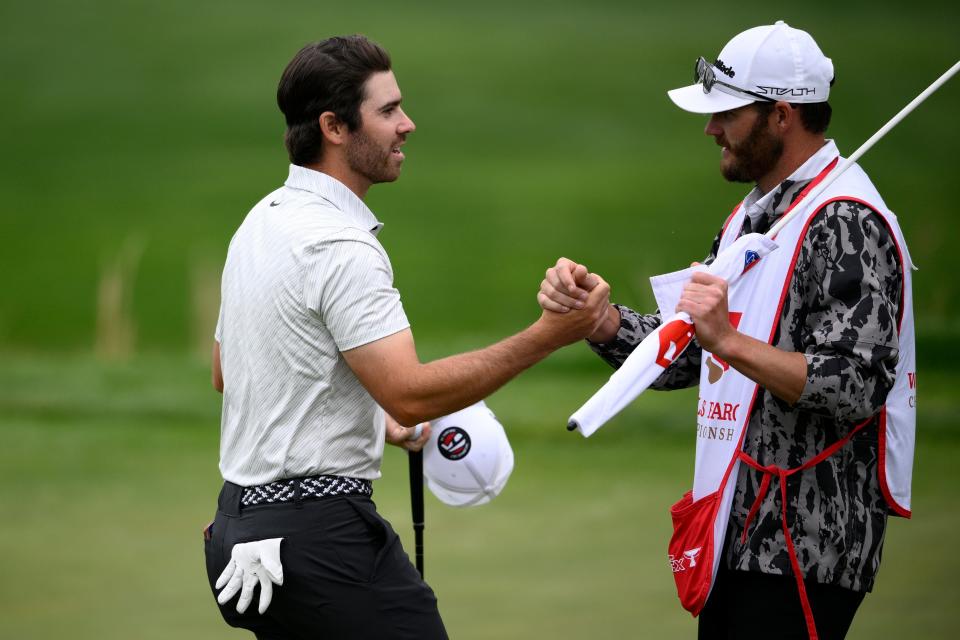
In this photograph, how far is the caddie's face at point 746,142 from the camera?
8.85ft

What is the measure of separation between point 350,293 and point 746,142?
834mm

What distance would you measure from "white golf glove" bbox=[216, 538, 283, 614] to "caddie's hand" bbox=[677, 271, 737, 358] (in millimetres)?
854

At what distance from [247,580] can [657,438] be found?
4.82 m

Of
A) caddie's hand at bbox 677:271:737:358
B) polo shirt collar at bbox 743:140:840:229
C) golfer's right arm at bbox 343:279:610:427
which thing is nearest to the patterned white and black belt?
golfer's right arm at bbox 343:279:610:427

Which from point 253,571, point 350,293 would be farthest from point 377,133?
point 253,571

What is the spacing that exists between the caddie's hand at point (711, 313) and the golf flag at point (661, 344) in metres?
0.02

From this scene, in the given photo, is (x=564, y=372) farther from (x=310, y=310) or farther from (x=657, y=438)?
(x=310, y=310)

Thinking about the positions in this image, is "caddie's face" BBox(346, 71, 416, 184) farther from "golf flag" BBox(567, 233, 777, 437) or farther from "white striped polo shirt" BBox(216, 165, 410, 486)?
"golf flag" BBox(567, 233, 777, 437)

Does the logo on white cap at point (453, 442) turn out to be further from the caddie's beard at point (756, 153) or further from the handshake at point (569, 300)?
the caddie's beard at point (756, 153)

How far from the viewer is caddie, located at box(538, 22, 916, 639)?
2461mm

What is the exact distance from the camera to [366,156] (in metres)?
2.74

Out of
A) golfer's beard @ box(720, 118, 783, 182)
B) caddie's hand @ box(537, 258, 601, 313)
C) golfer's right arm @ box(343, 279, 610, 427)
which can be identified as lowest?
golfer's right arm @ box(343, 279, 610, 427)

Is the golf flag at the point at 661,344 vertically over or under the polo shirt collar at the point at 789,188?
under

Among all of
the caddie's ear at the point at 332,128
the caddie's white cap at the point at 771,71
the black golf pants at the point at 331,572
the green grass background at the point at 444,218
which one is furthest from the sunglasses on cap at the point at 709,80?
the green grass background at the point at 444,218
